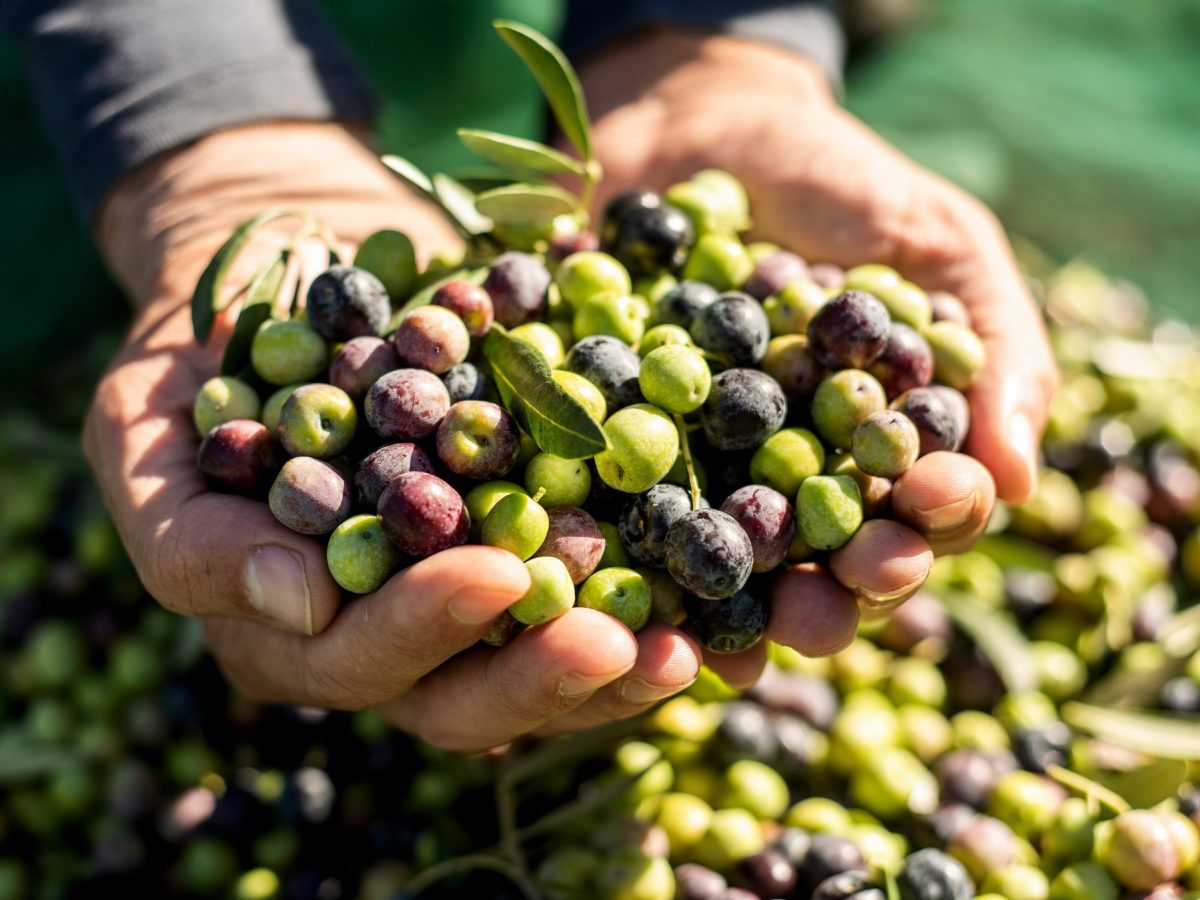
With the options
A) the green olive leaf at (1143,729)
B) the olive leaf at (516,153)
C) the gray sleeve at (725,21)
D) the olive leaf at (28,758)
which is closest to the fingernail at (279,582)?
the olive leaf at (516,153)

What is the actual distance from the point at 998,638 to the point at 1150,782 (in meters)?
0.57

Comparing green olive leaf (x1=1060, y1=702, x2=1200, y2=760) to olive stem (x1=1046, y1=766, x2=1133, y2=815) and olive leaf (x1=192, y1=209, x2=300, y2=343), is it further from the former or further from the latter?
olive leaf (x1=192, y1=209, x2=300, y2=343)

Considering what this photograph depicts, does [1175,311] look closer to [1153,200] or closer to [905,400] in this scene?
[1153,200]

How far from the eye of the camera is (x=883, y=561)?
1788mm

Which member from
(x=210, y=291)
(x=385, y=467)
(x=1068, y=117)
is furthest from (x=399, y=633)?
(x=1068, y=117)

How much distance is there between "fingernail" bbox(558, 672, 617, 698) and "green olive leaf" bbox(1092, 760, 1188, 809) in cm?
129

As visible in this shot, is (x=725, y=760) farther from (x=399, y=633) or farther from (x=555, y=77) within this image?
(x=555, y=77)

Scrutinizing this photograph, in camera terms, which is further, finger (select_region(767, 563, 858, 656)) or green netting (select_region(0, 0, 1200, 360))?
green netting (select_region(0, 0, 1200, 360))

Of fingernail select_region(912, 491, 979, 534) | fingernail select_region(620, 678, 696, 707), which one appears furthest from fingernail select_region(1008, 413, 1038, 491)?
fingernail select_region(620, 678, 696, 707)

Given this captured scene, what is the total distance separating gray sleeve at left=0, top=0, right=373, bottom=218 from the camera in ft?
9.36

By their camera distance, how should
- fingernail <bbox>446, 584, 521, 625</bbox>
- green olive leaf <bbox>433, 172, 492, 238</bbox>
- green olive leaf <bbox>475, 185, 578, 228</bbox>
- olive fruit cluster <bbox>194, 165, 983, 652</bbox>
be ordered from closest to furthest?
1. fingernail <bbox>446, 584, 521, 625</bbox>
2. olive fruit cluster <bbox>194, 165, 983, 652</bbox>
3. green olive leaf <bbox>475, 185, 578, 228</bbox>
4. green olive leaf <bbox>433, 172, 492, 238</bbox>

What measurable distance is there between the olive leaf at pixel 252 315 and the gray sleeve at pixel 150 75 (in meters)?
0.96

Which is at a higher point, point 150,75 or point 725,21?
point 150,75

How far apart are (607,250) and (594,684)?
105 cm
